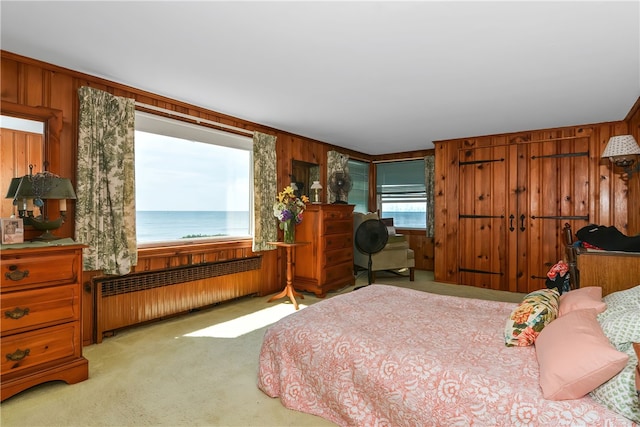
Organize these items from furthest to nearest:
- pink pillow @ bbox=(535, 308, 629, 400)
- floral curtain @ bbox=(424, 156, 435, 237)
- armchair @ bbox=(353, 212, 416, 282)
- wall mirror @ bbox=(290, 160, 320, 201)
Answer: floral curtain @ bbox=(424, 156, 435, 237) → armchair @ bbox=(353, 212, 416, 282) → wall mirror @ bbox=(290, 160, 320, 201) → pink pillow @ bbox=(535, 308, 629, 400)

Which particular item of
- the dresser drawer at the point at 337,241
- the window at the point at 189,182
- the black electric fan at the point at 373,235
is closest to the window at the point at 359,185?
the dresser drawer at the point at 337,241

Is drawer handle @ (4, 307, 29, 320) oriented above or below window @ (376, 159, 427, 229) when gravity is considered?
below

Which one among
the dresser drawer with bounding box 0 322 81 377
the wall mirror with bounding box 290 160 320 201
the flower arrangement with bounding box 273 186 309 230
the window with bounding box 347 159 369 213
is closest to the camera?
the dresser drawer with bounding box 0 322 81 377

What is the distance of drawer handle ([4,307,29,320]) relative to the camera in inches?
75.6

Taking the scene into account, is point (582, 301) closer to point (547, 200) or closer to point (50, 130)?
point (547, 200)

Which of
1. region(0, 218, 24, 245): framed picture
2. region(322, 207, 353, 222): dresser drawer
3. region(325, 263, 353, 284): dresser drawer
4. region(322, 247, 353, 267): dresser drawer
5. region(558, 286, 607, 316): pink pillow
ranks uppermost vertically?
region(322, 207, 353, 222): dresser drawer

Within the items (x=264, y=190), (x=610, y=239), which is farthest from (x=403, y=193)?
(x=610, y=239)

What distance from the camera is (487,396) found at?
1.24 metres

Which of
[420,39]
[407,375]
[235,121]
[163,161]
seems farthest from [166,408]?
[235,121]

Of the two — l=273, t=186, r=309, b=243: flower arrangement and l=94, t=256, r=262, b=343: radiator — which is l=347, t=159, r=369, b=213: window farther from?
l=94, t=256, r=262, b=343: radiator

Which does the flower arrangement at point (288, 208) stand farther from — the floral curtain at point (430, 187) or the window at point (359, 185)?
the floral curtain at point (430, 187)

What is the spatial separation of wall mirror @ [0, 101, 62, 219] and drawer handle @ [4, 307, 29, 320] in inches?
32.1

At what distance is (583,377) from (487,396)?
0.33m

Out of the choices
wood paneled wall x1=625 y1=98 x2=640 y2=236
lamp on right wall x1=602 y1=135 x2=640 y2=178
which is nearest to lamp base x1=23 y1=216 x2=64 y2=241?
lamp on right wall x1=602 y1=135 x2=640 y2=178
